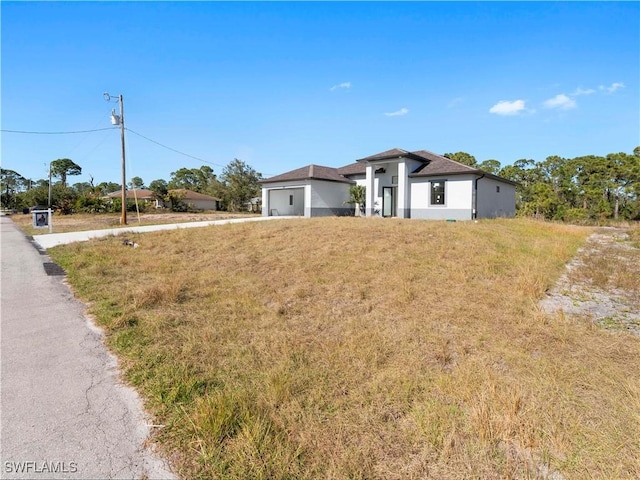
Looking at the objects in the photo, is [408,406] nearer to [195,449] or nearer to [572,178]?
[195,449]

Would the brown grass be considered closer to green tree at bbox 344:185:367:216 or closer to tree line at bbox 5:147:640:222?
tree line at bbox 5:147:640:222

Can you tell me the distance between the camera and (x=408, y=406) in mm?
3004

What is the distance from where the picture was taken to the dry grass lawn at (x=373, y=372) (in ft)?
7.83

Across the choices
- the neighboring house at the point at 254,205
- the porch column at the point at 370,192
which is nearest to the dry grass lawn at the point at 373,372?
the porch column at the point at 370,192

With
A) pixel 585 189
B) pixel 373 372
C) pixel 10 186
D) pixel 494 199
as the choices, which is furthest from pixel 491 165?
pixel 10 186

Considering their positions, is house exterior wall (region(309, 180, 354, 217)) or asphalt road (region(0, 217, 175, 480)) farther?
house exterior wall (region(309, 180, 354, 217))

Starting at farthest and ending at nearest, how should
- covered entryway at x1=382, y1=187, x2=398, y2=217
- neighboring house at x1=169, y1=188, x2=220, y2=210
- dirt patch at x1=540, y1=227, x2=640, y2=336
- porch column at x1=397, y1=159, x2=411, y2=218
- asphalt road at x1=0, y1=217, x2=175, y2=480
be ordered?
neighboring house at x1=169, y1=188, x2=220, y2=210, covered entryway at x1=382, y1=187, x2=398, y2=217, porch column at x1=397, y1=159, x2=411, y2=218, dirt patch at x1=540, y1=227, x2=640, y2=336, asphalt road at x1=0, y1=217, x2=175, y2=480

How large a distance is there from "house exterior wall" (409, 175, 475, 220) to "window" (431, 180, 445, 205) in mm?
174

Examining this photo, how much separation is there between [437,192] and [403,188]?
201cm

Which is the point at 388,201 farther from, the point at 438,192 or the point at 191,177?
the point at 191,177

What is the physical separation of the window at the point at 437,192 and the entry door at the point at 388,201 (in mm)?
2853

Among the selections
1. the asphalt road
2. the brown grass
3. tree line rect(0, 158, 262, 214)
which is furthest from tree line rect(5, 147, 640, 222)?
the asphalt road

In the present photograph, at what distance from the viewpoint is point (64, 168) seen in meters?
77.1

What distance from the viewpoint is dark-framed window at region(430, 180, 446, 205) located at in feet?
63.1
